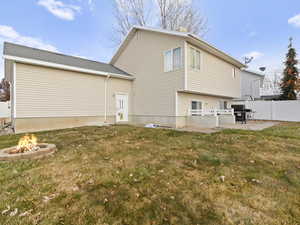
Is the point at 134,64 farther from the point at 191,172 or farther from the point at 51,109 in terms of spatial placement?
the point at 191,172

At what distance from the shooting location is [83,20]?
47.4 ft

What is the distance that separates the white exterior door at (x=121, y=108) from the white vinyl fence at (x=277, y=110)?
11.5 metres

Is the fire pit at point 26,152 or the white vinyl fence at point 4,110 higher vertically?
the white vinyl fence at point 4,110

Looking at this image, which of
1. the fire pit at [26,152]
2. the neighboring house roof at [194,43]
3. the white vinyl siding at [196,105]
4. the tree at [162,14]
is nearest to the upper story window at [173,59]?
the neighboring house roof at [194,43]

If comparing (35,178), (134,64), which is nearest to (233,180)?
(35,178)

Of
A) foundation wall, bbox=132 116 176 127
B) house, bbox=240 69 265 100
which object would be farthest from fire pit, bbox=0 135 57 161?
house, bbox=240 69 265 100

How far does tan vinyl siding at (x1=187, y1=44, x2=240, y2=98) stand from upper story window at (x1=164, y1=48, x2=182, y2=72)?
553 millimetres

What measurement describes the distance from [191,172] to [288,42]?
785 inches

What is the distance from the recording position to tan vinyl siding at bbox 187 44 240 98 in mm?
9595

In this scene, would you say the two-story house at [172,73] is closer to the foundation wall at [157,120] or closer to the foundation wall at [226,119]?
the foundation wall at [157,120]

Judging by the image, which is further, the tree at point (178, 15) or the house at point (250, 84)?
the house at point (250, 84)

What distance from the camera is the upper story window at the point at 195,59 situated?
942 centimetres

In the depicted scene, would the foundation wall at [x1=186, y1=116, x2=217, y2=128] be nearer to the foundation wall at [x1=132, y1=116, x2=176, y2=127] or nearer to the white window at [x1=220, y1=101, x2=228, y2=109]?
the foundation wall at [x1=132, y1=116, x2=176, y2=127]

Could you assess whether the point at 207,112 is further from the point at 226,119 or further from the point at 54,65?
the point at 54,65
